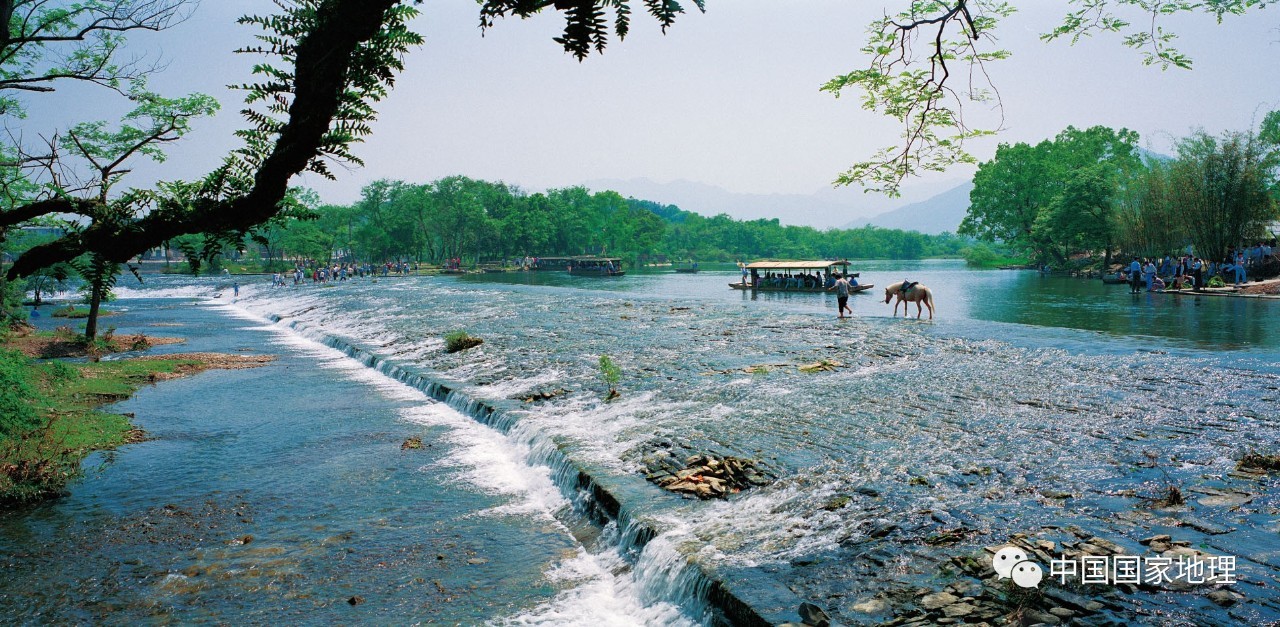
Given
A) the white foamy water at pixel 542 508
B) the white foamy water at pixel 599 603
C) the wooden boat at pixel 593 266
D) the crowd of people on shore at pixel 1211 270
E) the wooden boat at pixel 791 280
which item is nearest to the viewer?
the white foamy water at pixel 599 603

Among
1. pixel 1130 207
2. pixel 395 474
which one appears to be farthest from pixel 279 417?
pixel 1130 207

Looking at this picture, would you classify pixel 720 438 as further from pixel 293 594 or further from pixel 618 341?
pixel 618 341

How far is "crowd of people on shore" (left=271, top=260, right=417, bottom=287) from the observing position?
79.0 meters

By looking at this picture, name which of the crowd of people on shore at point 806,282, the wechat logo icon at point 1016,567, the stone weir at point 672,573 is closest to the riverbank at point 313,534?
the stone weir at point 672,573

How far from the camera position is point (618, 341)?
25328 mm

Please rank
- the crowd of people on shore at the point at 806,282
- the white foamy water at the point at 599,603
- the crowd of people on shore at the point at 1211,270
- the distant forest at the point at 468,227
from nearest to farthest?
the white foamy water at the point at 599,603, the crowd of people on shore at the point at 1211,270, the crowd of people on shore at the point at 806,282, the distant forest at the point at 468,227

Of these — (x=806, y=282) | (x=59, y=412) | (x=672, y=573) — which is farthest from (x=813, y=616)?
(x=806, y=282)

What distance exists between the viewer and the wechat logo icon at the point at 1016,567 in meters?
6.57

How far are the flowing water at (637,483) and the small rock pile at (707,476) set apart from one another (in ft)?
0.99

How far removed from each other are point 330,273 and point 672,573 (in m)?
95.5

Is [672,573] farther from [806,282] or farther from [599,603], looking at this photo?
[806,282]

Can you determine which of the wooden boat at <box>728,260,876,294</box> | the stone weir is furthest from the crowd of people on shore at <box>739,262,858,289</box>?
the stone weir

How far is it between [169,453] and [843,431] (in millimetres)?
12360

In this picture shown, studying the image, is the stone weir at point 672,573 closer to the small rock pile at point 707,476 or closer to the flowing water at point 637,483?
the flowing water at point 637,483
